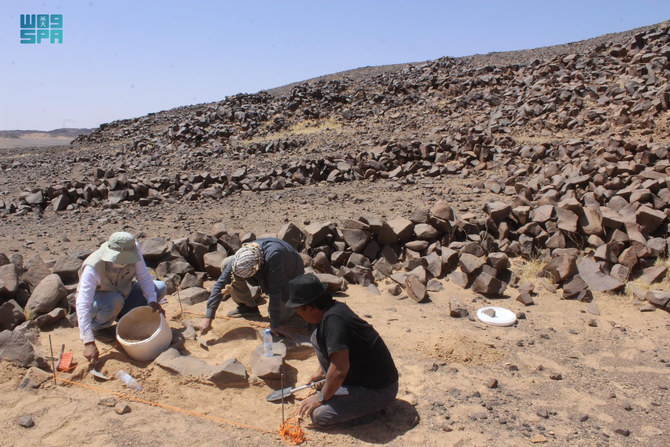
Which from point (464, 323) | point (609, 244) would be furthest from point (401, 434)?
point (609, 244)

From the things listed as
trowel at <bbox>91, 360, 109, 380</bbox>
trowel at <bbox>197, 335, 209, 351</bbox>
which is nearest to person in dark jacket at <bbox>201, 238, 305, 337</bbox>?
trowel at <bbox>197, 335, 209, 351</bbox>

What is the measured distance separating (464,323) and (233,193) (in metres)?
6.30

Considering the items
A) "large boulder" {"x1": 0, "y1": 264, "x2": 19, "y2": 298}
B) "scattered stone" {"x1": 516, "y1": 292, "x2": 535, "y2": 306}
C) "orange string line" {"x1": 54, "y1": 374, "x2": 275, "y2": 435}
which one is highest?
"large boulder" {"x1": 0, "y1": 264, "x2": 19, "y2": 298}

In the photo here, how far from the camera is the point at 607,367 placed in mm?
4199

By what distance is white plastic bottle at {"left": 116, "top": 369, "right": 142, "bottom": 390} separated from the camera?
3758 millimetres

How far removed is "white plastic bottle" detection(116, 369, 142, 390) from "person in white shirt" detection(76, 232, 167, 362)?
232 millimetres

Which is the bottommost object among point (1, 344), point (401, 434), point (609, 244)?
point (401, 434)

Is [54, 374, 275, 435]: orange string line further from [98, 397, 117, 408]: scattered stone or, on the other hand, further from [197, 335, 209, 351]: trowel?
[197, 335, 209, 351]: trowel

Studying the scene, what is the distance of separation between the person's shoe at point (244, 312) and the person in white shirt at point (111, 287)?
749 millimetres

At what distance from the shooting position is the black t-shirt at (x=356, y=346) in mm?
3137

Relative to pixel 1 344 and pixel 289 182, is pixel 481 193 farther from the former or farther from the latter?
pixel 1 344

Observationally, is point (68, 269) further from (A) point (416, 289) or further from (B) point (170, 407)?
(A) point (416, 289)

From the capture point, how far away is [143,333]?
4504 millimetres

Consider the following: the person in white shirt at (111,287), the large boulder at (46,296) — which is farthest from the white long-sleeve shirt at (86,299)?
the large boulder at (46,296)
